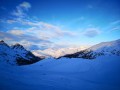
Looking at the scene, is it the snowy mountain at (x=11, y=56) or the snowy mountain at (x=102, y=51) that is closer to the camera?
the snowy mountain at (x=102, y=51)

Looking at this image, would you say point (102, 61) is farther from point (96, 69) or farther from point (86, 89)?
point (86, 89)

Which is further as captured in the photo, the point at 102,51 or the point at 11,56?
the point at 11,56

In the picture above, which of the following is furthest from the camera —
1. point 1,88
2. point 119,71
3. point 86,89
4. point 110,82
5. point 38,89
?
point 119,71

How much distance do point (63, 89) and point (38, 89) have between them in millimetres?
3040

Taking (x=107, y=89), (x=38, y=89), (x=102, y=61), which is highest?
(x=102, y=61)

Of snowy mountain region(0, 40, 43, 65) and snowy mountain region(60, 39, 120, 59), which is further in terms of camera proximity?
snowy mountain region(0, 40, 43, 65)

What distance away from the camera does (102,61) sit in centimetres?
3272

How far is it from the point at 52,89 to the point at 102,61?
20955mm

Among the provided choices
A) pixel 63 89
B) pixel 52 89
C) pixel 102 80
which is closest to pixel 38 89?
pixel 52 89

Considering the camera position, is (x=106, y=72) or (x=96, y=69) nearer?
(x=106, y=72)

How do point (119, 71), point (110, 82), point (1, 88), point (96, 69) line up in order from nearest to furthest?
point (1, 88)
point (110, 82)
point (119, 71)
point (96, 69)

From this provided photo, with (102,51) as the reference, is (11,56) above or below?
above

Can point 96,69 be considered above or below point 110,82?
above

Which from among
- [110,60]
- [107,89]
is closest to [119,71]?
[110,60]
